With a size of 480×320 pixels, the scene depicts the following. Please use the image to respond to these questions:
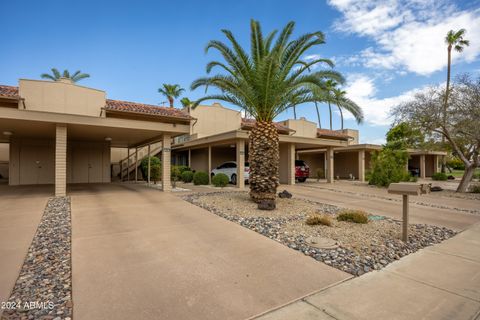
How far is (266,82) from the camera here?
8.32m

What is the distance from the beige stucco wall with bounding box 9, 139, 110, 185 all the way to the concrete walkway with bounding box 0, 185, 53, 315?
797 centimetres

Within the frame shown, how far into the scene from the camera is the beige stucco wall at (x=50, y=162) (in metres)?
15.9

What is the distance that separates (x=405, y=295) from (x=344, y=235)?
94.0 inches

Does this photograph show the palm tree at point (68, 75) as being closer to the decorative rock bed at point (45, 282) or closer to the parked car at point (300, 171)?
the parked car at point (300, 171)

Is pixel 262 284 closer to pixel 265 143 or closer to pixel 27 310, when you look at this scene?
pixel 27 310

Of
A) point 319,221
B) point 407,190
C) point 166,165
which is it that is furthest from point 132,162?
point 407,190

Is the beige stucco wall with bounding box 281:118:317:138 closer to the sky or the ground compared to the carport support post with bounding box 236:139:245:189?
closer to the sky

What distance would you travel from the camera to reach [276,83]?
8.56 m

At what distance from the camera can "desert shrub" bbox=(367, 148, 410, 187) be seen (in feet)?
54.4

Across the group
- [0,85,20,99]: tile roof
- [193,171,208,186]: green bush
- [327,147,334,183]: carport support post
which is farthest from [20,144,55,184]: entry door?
[327,147,334,183]: carport support post

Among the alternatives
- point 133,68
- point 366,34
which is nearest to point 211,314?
point 366,34

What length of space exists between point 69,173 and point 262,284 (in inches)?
746

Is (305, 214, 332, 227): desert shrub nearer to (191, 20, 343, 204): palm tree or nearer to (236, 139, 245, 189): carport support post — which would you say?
(191, 20, 343, 204): palm tree

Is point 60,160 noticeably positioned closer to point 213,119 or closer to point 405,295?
point 405,295
